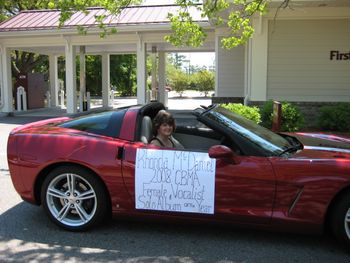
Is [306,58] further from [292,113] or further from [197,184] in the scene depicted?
[197,184]

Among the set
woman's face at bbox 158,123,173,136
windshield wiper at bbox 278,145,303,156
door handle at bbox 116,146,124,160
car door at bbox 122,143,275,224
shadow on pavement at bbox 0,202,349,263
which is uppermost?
woman's face at bbox 158,123,173,136

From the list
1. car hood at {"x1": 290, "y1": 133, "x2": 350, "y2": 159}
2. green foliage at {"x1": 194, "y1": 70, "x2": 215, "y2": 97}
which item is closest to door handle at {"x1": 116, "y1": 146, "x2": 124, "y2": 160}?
car hood at {"x1": 290, "y1": 133, "x2": 350, "y2": 159}

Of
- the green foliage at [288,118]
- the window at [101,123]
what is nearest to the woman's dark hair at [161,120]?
the window at [101,123]

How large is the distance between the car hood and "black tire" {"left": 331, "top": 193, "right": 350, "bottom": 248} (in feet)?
1.40

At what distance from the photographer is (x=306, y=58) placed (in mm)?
11453

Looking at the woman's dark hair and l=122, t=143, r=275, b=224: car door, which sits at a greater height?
the woman's dark hair

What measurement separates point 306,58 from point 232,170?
8.37 meters

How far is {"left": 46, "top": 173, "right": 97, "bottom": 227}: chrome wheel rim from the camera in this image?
14.3 feet

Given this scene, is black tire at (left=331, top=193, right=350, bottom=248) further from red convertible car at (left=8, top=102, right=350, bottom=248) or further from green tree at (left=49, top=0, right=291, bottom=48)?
green tree at (left=49, top=0, right=291, bottom=48)

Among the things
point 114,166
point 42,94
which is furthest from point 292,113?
point 42,94

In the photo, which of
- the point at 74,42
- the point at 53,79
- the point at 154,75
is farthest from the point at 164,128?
the point at 53,79

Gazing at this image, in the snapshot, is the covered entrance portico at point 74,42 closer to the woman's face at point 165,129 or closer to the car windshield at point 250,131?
the car windshield at point 250,131

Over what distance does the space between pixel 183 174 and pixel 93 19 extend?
49.2ft

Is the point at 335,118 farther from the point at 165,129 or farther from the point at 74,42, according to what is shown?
the point at 74,42
